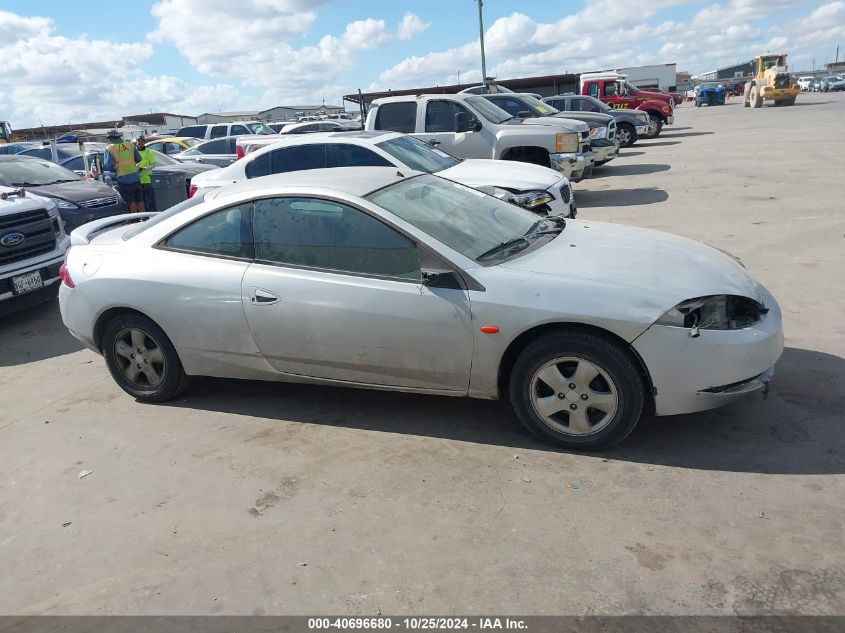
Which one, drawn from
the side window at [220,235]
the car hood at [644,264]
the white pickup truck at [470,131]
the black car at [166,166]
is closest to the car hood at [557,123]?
the white pickup truck at [470,131]

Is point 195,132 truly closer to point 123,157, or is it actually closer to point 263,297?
point 123,157

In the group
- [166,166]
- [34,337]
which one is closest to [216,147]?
[166,166]

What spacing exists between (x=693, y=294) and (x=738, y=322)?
32 cm

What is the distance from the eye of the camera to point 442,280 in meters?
3.83

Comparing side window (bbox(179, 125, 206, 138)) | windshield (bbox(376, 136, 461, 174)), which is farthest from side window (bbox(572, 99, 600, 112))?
side window (bbox(179, 125, 206, 138))

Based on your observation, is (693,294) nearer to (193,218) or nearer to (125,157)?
(193,218)

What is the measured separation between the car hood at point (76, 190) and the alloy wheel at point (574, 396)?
8.44 m

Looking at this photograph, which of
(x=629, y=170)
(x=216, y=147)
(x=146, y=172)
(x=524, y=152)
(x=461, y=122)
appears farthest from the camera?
(x=216, y=147)

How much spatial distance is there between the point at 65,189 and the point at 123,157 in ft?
6.75

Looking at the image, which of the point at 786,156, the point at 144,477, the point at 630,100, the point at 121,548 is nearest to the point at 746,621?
the point at 121,548

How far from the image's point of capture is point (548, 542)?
305 cm

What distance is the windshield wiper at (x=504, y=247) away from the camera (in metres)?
4.02

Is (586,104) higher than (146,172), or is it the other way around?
(586,104)

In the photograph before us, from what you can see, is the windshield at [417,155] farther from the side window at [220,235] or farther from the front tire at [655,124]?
the front tire at [655,124]
